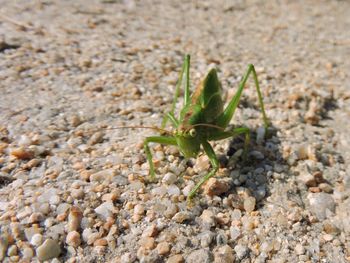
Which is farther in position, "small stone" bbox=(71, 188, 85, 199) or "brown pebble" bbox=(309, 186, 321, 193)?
"brown pebble" bbox=(309, 186, 321, 193)

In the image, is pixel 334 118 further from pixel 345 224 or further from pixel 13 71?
pixel 13 71

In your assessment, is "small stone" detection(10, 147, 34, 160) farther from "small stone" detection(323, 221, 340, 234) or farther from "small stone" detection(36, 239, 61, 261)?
"small stone" detection(323, 221, 340, 234)

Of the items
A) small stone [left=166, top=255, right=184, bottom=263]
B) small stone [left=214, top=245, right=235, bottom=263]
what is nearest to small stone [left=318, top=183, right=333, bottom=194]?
small stone [left=214, top=245, right=235, bottom=263]

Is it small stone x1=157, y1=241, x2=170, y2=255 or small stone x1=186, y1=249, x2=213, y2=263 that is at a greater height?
small stone x1=157, y1=241, x2=170, y2=255

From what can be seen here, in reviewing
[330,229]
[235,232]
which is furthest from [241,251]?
[330,229]

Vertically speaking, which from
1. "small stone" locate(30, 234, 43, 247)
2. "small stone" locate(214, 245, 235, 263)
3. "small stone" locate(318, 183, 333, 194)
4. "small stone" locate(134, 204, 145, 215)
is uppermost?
"small stone" locate(30, 234, 43, 247)

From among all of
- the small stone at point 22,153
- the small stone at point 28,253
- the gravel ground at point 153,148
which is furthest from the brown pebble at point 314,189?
the small stone at point 22,153

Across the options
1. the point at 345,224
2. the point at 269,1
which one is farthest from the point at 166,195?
the point at 269,1

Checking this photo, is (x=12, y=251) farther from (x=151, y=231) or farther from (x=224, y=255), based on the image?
(x=224, y=255)
